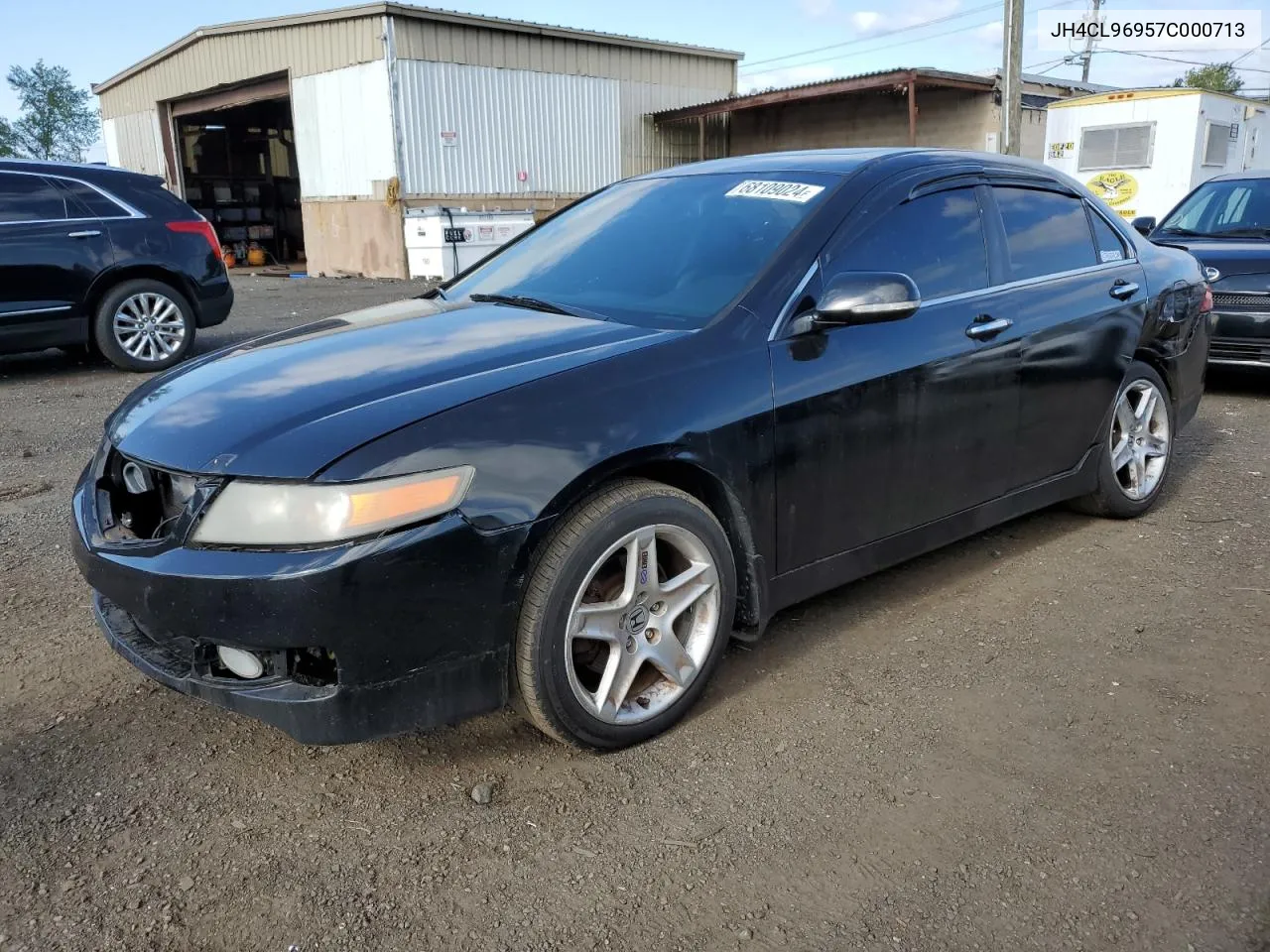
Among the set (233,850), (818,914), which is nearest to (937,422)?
(818,914)

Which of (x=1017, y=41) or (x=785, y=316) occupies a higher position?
(x=1017, y=41)

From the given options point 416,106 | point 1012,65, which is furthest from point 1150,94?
point 416,106

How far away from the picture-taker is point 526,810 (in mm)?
2551

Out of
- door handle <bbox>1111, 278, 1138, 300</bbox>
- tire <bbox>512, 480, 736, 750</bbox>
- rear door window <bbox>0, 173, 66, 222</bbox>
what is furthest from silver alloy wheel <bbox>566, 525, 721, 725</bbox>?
rear door window <bbox>0, 173, 66, 222</bbox>

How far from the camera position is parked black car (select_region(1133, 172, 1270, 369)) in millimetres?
7133

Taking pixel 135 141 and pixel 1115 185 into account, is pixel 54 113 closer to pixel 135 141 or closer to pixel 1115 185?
pixel 135 141

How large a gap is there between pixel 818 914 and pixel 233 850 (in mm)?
1356

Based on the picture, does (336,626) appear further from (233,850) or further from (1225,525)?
(1225,525)

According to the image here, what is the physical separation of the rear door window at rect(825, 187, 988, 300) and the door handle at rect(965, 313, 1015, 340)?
0.12 metres

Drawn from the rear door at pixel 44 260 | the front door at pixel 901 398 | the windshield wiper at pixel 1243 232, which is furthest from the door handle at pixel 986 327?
the rear door at pixel 44 260

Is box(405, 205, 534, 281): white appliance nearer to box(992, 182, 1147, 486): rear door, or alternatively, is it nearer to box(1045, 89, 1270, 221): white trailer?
box(1045, 89, 1270, 221): white trailer

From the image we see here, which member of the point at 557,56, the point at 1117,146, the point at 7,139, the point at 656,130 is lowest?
the point at 1117,146

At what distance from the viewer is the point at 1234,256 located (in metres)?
7.41

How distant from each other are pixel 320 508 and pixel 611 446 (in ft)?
2.40
